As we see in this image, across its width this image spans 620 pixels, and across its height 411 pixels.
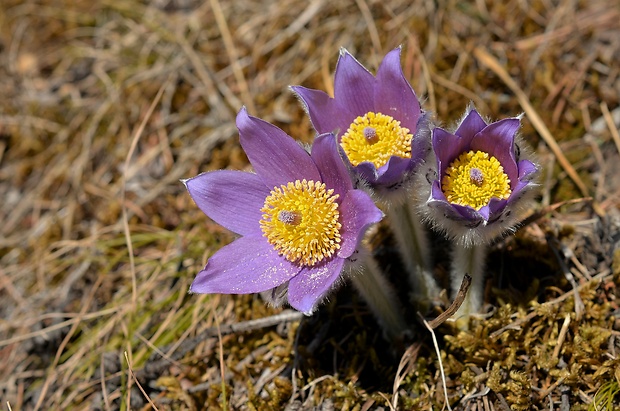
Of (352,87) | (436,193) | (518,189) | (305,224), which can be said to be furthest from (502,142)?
(305,224)

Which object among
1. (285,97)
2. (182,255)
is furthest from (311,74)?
(182,255)

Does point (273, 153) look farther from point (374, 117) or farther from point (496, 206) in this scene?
point (496, 206)

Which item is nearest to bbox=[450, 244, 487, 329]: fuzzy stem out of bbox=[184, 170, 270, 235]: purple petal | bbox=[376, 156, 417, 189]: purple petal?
bbox=[376, 156, 417, 189]: purple petal

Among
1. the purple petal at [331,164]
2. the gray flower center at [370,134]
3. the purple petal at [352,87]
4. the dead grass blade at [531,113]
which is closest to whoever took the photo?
the purple petal at [331,164]

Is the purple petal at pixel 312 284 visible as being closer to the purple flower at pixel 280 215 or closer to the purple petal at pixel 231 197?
the purple flower at pixel 280 215

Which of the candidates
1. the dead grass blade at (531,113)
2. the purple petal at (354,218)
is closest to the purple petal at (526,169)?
the purple petal at (354,218)

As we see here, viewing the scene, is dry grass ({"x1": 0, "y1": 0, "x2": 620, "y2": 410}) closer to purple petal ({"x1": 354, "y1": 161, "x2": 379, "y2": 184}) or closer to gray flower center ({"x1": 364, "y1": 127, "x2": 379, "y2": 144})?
gray flower center ({"x1": 364, "y1": 127, "x2": 379, "y2": 144})
